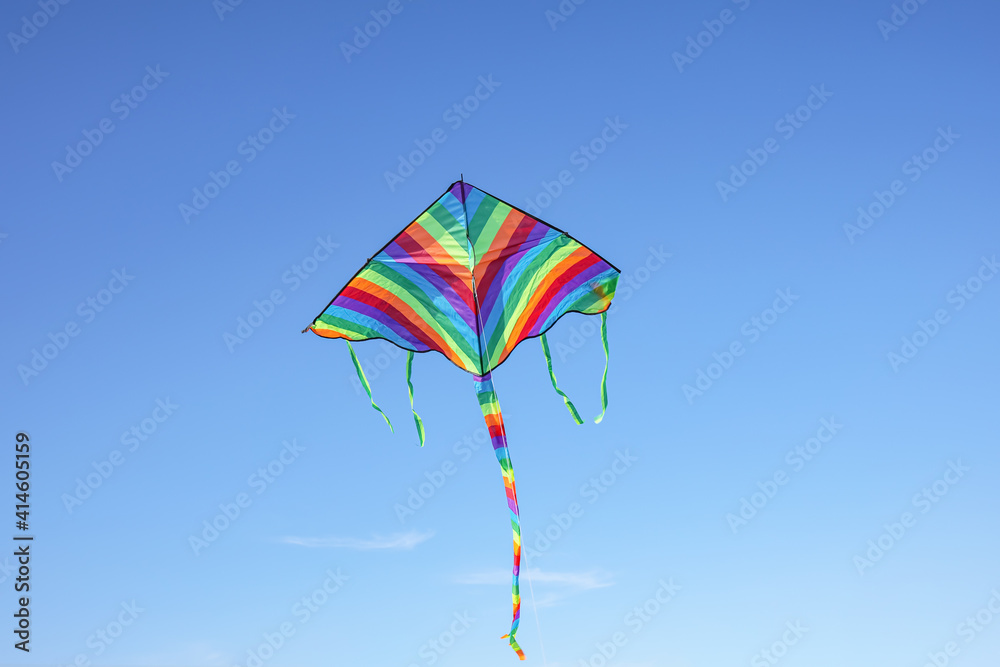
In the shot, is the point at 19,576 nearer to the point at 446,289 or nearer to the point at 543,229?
the point at 446,289

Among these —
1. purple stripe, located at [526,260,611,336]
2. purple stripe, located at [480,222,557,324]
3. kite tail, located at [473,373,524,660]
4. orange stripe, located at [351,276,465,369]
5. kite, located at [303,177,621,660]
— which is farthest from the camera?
purple stripe, located at [526,260,611,336]

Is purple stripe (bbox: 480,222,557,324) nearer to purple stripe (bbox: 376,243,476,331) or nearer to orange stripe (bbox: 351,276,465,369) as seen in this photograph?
purple stripe (bbox: 376,243,476,331)

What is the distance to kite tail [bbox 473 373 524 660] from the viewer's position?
901 cm

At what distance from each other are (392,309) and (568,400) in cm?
233

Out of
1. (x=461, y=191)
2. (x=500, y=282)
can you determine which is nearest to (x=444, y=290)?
(x=500, y=282)

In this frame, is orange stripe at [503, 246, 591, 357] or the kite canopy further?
orange stripe at [503, 246, 591, 357]

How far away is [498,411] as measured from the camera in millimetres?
9812

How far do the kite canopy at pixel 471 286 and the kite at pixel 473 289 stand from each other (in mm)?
11

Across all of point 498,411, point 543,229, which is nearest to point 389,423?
point 498,411

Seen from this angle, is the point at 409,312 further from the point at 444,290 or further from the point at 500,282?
the point at 500,282

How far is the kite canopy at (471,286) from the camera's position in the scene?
1010 cm

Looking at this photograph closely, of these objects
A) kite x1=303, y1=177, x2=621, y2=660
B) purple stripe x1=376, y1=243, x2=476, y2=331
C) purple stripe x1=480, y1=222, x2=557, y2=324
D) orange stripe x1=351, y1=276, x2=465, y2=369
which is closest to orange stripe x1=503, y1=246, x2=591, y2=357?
kite x1=303, y1=177, x2=621, y2=660

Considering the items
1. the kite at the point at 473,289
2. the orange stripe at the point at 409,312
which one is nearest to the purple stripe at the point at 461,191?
the kite at the point at 473,289

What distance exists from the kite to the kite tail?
15mm
